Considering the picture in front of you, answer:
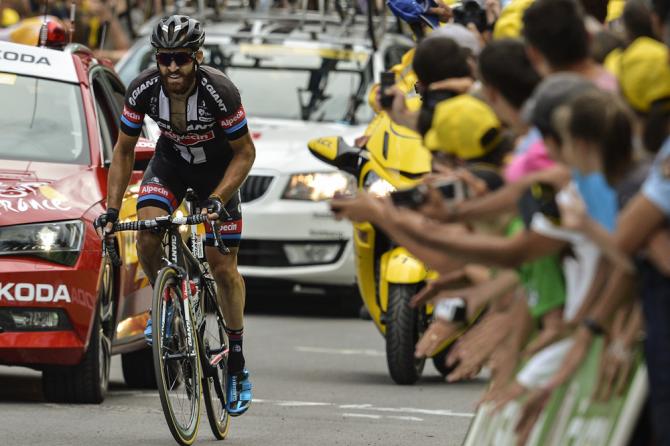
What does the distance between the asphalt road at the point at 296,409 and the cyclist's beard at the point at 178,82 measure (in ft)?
5.39

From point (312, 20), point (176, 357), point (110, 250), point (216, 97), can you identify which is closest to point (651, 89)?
point (176, 357)

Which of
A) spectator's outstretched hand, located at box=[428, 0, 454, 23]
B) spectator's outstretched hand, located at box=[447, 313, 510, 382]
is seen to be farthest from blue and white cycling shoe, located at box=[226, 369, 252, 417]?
spectator's outstretched hand, located at box=[447, 313, 510, 382]

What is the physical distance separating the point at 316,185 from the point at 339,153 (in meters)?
3.73

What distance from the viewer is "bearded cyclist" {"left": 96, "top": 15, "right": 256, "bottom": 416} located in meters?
9.31

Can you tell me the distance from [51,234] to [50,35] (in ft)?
7.84

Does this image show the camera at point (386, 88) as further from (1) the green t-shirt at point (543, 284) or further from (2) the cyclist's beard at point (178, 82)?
(2) the cyclist's beard at point (178, 82)

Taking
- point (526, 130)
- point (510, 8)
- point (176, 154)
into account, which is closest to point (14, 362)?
point (176, 154)

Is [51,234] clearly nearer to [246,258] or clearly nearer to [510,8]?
[510,8]

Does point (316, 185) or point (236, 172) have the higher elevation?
point (236, 172)

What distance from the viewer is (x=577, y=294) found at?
203 inches

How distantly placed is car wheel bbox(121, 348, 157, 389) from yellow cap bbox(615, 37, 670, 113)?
6.52 metres

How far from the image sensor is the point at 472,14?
25.6 ft

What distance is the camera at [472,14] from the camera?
25.5ft

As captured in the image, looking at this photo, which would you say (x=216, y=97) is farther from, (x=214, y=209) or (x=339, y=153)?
(x=339, y=153)
